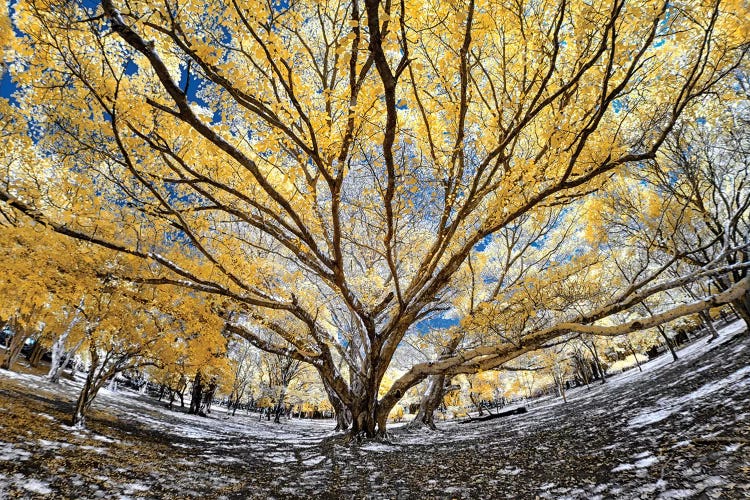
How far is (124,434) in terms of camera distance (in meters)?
6.90

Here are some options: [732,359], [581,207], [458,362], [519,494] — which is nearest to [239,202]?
[458,362]

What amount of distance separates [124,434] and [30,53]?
701 centimetres

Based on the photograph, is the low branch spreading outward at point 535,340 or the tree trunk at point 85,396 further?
the tree trunk at point 85,396

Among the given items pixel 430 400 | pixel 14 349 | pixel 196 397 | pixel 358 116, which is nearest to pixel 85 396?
pixel 358 116

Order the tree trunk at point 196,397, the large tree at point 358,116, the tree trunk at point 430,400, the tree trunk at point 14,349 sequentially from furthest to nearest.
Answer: the tree trunk at point 196,397 < the tree trunk at point 14,349 < the tree trunk at point 430,400 < the large tree at point 358,116

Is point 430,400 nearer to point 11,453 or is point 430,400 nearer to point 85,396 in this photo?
point 85,396

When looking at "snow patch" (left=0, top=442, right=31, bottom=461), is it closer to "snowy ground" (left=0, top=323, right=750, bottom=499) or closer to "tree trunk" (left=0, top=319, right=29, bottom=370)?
"snowy ground" (left=0, top=323, right=750, bottom=499)

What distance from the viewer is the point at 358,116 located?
11.8 ft

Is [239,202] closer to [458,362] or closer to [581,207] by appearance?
[458,362]

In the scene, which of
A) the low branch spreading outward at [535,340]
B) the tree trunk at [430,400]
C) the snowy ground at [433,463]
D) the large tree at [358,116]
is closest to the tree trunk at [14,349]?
the snowy ground at [433,463]

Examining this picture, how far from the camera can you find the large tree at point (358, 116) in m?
3.63

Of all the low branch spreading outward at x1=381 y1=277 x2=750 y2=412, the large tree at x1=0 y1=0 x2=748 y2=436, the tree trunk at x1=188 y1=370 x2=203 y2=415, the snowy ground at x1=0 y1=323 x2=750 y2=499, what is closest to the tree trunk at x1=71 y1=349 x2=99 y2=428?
the snowy ground at x1=0 y1=323 x2=750 y2=499

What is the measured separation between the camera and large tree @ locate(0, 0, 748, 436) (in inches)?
143

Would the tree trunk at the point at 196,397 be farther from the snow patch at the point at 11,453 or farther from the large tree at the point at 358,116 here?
the snow patch at the point at 11,453
